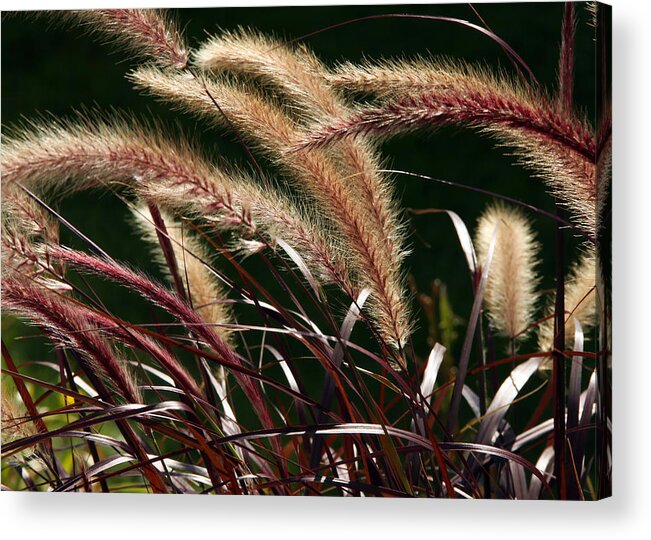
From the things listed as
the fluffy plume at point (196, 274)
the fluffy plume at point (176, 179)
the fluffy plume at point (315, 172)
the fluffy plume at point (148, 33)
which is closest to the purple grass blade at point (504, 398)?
the fluffy plume at point (315, 172)

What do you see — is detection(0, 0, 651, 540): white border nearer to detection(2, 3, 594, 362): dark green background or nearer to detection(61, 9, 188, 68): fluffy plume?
detection(2, 3, 594, 362): dark green background

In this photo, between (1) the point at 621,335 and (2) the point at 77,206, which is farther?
(2) the point at 77,206

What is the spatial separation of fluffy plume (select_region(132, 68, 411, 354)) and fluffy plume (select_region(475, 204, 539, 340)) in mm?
190

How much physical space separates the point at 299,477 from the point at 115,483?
0.57m

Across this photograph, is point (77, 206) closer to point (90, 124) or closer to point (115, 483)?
point (90, 124)

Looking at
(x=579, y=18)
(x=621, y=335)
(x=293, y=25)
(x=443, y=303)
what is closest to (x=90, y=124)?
(x=293, y=25)

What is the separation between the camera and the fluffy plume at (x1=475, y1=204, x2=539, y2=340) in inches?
73.5

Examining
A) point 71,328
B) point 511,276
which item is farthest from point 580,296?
point 71,328

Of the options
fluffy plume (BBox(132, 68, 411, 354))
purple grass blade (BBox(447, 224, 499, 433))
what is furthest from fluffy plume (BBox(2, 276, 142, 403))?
purple grass blade (BBox(447, 224, 499, 433))

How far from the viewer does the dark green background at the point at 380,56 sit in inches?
73.0

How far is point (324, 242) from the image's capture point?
5.58ft

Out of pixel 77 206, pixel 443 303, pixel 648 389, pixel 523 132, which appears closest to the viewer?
pixel 523 132

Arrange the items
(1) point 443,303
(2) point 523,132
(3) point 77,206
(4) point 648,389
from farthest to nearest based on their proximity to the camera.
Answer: (3) point 77,206
(1) point 443,303
(4) point 648,389
(2) point 523,132

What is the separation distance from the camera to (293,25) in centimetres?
193
